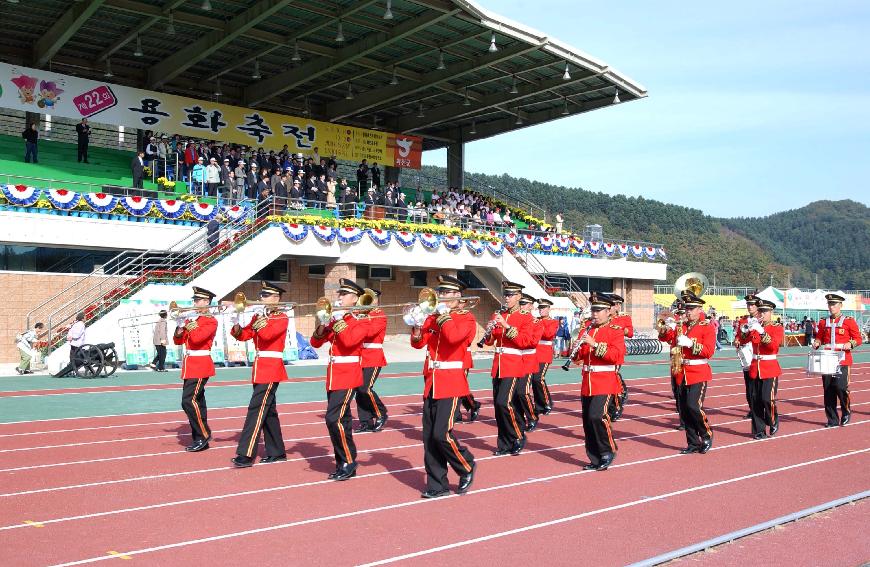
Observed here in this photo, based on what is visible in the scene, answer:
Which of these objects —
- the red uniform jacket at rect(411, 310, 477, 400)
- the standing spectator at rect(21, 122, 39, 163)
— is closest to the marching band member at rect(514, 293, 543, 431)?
the red uniform jacket at rect(411, 310, 477, 400)

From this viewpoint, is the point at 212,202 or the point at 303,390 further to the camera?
the point at 212,202

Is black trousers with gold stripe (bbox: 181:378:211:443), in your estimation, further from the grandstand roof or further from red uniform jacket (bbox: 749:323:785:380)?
the grandstand roof

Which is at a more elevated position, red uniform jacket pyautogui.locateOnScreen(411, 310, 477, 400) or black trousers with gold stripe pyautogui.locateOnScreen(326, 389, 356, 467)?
red uniform jacket pyautogui.locateOnScreen(411, 310, 477, 400)

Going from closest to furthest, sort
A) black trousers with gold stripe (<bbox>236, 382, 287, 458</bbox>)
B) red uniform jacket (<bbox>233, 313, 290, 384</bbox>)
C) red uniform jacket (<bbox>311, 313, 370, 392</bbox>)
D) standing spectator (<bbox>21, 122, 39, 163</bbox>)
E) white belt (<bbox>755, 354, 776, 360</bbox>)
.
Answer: red uniform jacket (<bbox>311, 313, 370, 392</bbox>)
black trousers with gold stripe (<bbox>236, 382, 287, 458</bbox>)
red uniform jacket (<bbox>233, 313, 290, 384</bbox>)
white belt (<bbox>755, 354, 776, 360</bbox>)
standing spectator (<bbox>21, 122, 39, 163</bbox>)

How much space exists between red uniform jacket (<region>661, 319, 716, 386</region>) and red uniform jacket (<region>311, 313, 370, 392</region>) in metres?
4.33

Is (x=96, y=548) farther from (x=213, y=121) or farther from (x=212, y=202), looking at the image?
(x=213, y=121)

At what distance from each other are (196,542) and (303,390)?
11206 mm

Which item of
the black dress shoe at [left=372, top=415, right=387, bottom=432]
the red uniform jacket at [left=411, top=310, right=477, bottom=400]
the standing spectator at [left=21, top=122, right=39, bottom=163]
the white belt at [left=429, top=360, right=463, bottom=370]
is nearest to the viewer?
the red uniform jacket at [left=411, top=310, right=477, bottom=400]

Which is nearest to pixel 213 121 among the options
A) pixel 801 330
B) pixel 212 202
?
pixel 212 202

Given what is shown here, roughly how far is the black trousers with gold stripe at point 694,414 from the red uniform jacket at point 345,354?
170 inches

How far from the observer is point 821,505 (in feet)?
25.3

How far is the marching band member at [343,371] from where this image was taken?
29.2ft

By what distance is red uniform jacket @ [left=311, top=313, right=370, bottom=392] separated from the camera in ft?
29.5

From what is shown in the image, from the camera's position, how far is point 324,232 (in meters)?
27.4
